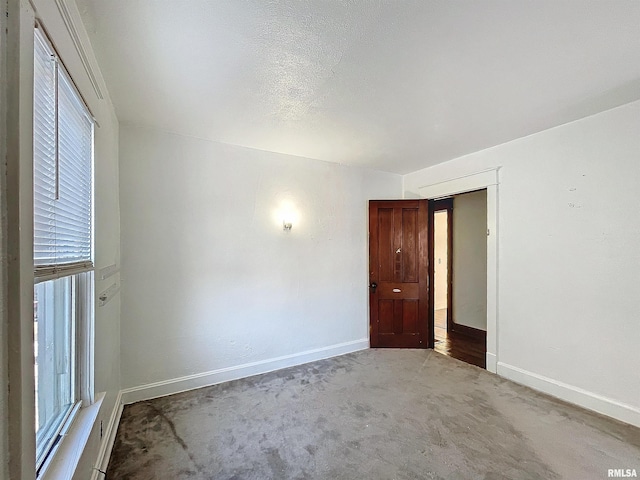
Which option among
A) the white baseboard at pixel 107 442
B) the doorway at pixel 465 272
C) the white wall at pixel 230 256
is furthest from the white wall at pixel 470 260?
the white baseboard at pixel 107 442

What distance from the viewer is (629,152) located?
7.47 ft

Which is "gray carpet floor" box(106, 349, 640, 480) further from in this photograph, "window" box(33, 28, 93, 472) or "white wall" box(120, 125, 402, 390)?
"window" box(33, 28, 93, 472)

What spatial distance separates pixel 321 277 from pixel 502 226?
217 centimetres

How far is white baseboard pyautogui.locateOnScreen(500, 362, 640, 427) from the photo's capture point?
7.38 ft

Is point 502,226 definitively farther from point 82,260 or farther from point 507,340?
point 82,260

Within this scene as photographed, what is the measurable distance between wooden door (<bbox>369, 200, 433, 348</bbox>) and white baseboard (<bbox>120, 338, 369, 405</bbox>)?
0.48m

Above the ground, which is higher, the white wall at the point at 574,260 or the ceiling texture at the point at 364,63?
the ceiling texture at the point at 364,63

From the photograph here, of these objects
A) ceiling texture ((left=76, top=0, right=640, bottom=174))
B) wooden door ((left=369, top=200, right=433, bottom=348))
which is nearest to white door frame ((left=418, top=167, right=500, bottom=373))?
ceiling texture ((left=76, top=0, right=640, bottom=174))

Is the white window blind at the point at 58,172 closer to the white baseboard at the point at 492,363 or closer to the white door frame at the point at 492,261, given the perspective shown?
the white door frame at the point at 492,261

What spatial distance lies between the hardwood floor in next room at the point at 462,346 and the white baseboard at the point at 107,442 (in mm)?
3626

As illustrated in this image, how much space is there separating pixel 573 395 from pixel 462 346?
5.29 feet

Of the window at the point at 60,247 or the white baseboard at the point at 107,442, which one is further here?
the white baseboard at the point at 107,442

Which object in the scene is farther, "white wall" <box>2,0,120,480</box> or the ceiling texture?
the ceiling texture

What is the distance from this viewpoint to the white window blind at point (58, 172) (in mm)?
1025
